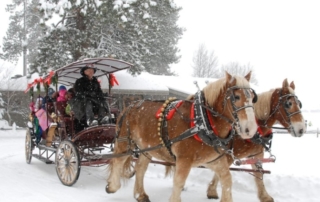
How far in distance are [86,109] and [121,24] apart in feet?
29.9

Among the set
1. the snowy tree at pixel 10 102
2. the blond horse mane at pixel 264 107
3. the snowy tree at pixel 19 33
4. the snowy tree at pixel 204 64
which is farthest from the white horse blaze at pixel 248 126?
the snowy tree at pixel 204 64

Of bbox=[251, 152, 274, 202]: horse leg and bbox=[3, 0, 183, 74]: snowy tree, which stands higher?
bbox=[3, 0, 183, 74]: snowy tree

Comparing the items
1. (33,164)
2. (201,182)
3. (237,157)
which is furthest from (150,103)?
(33,164)

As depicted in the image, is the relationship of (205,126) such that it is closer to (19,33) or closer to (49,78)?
(49,78)

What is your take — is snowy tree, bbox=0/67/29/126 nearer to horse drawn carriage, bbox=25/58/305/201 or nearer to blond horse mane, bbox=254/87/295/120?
horse drawn carriage, bbox=25/58/305/201

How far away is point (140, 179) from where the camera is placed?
6105 millimetres

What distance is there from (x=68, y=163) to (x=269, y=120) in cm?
392

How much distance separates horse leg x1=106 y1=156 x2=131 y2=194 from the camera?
19.8ft

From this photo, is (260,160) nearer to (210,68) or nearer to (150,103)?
(150,103)

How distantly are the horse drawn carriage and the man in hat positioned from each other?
17.1 inches

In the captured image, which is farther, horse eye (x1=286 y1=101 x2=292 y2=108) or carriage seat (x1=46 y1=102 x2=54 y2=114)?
carriage seat (x1=46 y1=102 x2=54 y2=114)

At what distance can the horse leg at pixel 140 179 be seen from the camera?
5.95 metres

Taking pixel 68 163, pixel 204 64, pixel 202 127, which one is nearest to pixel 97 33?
pixel 68 163

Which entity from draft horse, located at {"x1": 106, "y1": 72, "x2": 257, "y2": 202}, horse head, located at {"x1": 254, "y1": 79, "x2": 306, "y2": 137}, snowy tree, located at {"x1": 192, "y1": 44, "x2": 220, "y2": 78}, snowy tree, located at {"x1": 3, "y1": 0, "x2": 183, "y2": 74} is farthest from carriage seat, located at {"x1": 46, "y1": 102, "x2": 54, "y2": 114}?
snowy tree, located at {"x1": 192, "y1": 44, "x2": 220, "y2": 78}
